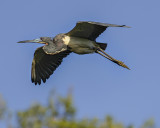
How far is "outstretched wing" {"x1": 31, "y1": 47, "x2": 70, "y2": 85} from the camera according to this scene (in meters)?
19.0

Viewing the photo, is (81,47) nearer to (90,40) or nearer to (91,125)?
(90,40)

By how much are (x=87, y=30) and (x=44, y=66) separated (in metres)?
2.21

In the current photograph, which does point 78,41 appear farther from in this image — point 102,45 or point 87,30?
point 102,45

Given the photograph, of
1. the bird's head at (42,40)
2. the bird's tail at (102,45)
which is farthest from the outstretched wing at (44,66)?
the bird's tail at (102,45)

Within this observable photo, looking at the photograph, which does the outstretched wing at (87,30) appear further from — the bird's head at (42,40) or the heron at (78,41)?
the bird's head at (42,40)

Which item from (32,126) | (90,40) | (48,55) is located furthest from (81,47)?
(32,126)

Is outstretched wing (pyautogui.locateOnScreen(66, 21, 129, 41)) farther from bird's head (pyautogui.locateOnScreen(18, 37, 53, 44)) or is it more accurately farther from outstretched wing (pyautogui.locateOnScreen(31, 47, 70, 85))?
outstretched wing (pyautogui.locateOnScreen(31, 47, 70, 85))

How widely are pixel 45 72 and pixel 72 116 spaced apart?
143 cm

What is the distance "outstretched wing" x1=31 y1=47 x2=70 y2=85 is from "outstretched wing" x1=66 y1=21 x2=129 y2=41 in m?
1.57

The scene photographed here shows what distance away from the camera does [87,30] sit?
57.1 feet

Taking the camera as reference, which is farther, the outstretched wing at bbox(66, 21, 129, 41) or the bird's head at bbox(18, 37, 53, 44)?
the bird's head at bbox(18, 37, 53, 44)

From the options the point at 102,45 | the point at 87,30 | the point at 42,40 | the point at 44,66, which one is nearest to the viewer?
the point at 87,30

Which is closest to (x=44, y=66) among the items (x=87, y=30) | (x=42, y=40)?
(x=42, y=40)

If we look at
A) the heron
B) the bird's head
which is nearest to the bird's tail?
the heron
